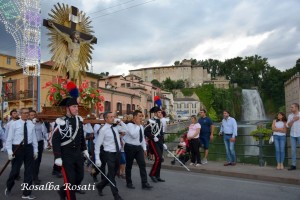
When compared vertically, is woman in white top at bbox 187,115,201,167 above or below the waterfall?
below

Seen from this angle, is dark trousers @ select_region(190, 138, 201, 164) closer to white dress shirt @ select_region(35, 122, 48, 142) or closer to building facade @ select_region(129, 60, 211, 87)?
white dress shirt @ select_region(35, 122, 48, 142)

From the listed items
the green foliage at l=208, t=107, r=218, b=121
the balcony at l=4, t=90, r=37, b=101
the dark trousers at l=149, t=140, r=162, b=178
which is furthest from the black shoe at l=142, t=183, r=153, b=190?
the green foliage at l=208, t=107, r=218, b=121

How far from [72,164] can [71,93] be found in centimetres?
242

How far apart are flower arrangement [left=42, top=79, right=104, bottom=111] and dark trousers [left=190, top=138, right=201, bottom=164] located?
4.01 metres

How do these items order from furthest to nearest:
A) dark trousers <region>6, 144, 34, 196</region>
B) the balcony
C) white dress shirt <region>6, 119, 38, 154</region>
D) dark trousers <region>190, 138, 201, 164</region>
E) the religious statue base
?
the balcony
dark trousers <region>190, 138, 201, 164</region>
the religious statue base
white dress shirt <region>6, 119, 38, 154</region>
dark trousers <region>6, 144, 34, 196</region>

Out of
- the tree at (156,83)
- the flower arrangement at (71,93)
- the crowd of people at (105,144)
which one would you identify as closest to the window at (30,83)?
the crowd of people at (105,144)

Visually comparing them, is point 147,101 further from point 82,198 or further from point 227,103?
point 82,198

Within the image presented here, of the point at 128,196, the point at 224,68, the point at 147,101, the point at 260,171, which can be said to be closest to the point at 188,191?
the point at 128,196

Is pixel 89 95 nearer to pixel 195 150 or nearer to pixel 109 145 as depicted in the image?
pixel 109 145

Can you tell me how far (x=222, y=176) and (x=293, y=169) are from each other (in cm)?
235

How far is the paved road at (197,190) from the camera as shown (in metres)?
7.00

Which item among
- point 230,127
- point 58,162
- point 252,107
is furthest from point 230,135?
point 252,107

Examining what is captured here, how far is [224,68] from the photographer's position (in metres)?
116

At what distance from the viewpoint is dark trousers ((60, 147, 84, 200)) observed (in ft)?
18.6
